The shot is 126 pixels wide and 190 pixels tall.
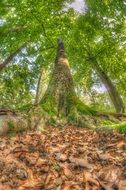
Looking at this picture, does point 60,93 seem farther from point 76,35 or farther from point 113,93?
point 76,35

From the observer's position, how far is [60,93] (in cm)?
1031

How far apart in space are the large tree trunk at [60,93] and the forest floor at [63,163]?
3144 mm

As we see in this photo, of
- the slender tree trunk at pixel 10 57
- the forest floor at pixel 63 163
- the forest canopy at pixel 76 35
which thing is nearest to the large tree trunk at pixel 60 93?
the forest floor at pixel 63 163

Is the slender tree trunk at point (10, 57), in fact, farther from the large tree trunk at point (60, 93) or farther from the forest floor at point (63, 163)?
the forest floor at point (63, 163)

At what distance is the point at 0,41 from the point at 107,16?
781 centimetres

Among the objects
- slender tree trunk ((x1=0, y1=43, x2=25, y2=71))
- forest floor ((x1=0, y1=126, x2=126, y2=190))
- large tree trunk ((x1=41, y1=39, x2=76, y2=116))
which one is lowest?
forest floor ((x1=0, y1=126, x2=126, y2=190))

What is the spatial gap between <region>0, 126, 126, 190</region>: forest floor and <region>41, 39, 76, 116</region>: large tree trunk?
3.14 meters

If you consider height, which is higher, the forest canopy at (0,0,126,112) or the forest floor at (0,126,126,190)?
the forest canopy at (0,0,126,112)

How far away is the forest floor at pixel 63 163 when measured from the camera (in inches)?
155

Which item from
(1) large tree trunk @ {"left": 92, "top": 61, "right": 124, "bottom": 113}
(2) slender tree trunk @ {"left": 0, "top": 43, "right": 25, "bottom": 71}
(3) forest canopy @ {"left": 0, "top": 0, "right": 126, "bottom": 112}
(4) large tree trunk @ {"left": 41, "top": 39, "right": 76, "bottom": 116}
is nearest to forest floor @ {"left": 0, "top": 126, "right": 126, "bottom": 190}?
(4) large tree trunk @ {"left": 41, "top": 39, "right": 76, "bottom": 116}

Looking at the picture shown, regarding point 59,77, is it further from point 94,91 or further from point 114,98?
point 94,91

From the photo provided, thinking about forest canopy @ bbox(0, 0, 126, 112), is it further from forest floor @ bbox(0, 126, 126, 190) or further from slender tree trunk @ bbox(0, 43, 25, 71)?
forest floor @ bbox(0, 126, 126, 190)

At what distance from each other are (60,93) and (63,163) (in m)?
5.73

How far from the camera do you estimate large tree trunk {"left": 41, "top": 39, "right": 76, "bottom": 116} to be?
9643 mm
